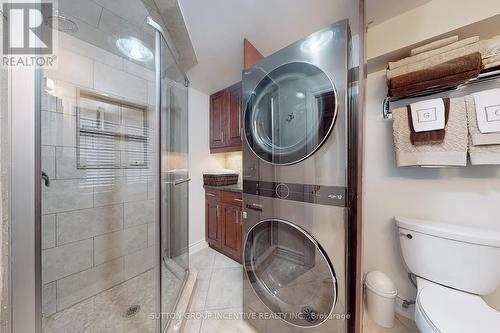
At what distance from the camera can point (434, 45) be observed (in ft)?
3.34

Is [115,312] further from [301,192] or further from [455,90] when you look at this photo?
[455,90]

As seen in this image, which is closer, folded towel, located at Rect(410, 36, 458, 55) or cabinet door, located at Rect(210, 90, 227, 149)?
folded towel, located at Rect(410, 36, 458, 55)

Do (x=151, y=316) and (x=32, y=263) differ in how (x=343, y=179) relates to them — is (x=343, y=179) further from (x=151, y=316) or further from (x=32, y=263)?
(x=151, y=316)

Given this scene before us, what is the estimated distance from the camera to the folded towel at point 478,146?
86cm

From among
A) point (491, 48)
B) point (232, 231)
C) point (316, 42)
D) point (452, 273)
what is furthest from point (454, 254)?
point (232, 231)

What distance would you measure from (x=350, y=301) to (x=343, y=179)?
2.01ft

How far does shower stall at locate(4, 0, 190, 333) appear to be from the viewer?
3.63 feet

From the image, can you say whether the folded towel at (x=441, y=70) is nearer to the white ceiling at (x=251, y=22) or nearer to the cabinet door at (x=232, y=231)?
the white ceiling at (x=251, y=22)

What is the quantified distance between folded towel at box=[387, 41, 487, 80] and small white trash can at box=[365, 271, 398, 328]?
4.65 feet

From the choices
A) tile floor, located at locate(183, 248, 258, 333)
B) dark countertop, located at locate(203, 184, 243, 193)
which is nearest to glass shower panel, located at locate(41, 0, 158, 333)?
tile floor, located at locate(183, 248, 258, 333)

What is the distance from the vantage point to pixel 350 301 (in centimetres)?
82

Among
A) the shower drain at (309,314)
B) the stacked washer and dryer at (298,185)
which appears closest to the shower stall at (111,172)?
the stacked washer and dryer at (298,185)

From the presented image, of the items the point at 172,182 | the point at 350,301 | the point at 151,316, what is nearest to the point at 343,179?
the point at 350,301

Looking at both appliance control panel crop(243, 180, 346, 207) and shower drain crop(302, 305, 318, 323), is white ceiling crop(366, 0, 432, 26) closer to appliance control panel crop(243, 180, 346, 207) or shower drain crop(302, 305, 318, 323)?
appliance control panel crop(243, 180, 346, 207)
